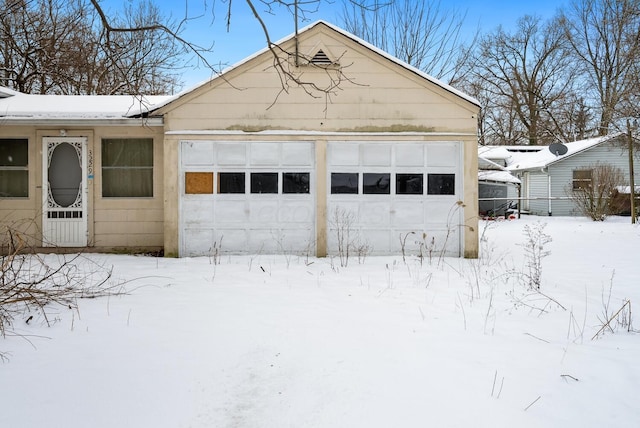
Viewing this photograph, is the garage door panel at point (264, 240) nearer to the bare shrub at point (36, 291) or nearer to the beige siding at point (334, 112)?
the beige siding at point (334, 112)

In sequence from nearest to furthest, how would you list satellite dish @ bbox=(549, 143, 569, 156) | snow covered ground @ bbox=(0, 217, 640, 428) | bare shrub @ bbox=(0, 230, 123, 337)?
snow covered ground @ bbox=(0, 217, 640, 428) → bare shrub @ bbox=(0, 230, 123, 337) → satellite dish @ bbox=(549, 143, 569, 156)

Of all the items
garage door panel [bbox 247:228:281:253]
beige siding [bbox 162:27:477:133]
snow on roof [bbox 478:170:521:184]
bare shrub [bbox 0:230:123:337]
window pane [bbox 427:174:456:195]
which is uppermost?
beige siding [bbox 162:27:477:133]

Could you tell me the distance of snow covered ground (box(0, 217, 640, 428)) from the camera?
98.6 inches

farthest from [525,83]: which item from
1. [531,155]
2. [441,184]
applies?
[441,184]

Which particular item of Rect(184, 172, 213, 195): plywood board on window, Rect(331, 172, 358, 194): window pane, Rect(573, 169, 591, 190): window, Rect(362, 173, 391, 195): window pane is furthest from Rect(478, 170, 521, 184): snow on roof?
Rect(184, 172, 213, 195): plywood board on window

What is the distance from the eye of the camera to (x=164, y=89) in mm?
19109

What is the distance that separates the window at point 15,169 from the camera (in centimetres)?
905

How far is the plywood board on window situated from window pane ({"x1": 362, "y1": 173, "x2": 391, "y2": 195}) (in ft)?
A: 10.8

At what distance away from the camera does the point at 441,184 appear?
8.67 m

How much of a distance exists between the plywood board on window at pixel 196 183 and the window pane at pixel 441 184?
15.2 ft

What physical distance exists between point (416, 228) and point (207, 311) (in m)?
5.31

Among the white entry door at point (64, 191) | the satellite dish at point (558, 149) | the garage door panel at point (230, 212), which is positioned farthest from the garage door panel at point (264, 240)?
the satellite dish at point (558, 149)

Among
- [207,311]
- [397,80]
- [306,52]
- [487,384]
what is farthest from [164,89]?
[487,384]

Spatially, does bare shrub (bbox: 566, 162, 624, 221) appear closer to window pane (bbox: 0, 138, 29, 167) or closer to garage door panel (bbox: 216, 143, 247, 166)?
garage door panel (bbox: 216, 143, 247, 166)
